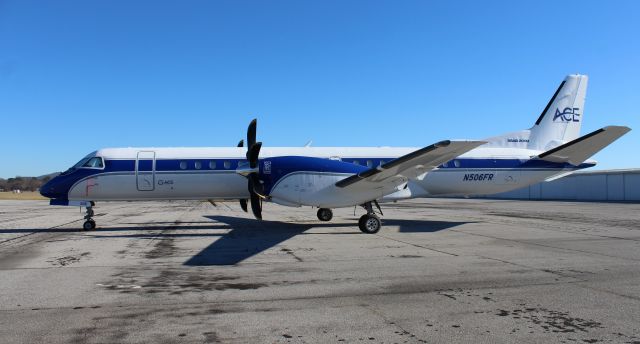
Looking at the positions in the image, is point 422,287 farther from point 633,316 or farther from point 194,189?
point 194,189

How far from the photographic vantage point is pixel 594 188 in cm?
5531

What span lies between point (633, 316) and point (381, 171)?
862 centimetres

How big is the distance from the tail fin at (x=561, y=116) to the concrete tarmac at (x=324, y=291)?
7.77 metres

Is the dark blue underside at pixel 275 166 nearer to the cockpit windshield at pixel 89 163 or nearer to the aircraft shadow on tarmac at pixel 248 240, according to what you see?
the cockpit windshield at pixel 89 163

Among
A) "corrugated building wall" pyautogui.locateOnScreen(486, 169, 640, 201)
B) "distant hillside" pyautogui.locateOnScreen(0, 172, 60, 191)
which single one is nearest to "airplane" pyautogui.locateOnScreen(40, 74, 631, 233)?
"corrugated building wall" pyautogui.locateOnScreen(486, 169, 640, 201)

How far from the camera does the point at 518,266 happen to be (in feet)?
30.8

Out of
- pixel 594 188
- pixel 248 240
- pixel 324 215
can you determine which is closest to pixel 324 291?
pixel 248 240

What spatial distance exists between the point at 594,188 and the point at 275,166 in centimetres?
5398

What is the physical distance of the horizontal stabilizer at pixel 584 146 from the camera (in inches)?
591

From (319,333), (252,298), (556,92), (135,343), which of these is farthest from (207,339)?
(556,92)

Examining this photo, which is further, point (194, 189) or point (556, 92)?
point (556, 92)

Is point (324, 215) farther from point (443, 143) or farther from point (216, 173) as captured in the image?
point (443, 143)

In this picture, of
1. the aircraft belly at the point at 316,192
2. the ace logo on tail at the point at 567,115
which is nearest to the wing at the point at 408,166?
the aircraft belly at the point at 316,192

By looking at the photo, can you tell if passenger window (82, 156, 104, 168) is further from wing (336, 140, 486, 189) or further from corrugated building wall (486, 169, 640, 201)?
corrugated building wall (486, 169, 640, 201)
